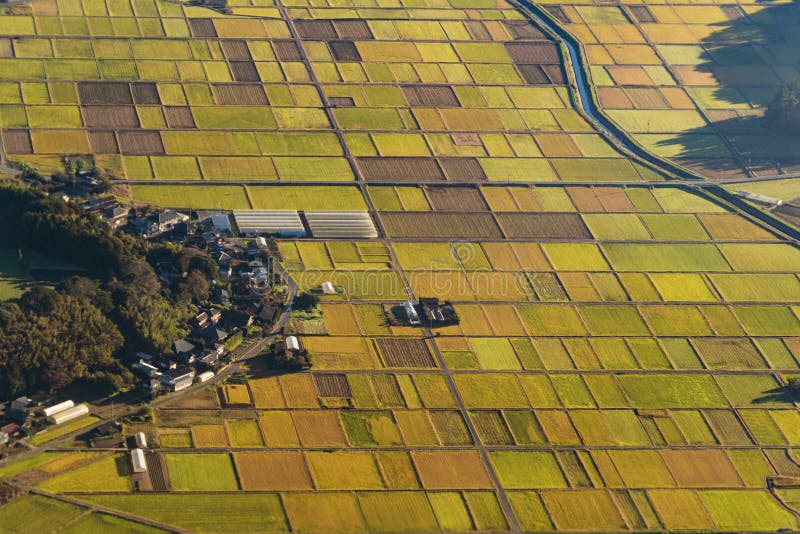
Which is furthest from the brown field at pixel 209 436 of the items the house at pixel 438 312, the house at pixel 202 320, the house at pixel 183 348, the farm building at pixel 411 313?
the house at pixel 438 312

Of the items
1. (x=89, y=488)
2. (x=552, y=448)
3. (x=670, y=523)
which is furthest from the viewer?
(x=552, y=448)

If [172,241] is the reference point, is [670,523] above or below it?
above

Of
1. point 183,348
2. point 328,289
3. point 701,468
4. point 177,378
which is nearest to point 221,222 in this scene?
point 328,289

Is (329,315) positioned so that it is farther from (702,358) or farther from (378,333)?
(702,358)

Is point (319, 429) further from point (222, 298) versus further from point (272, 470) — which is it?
point (222, 298)

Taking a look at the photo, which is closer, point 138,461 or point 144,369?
point 138,461

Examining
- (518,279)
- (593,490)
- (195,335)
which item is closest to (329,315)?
(195,335)

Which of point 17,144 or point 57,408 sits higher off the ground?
point 57,408
